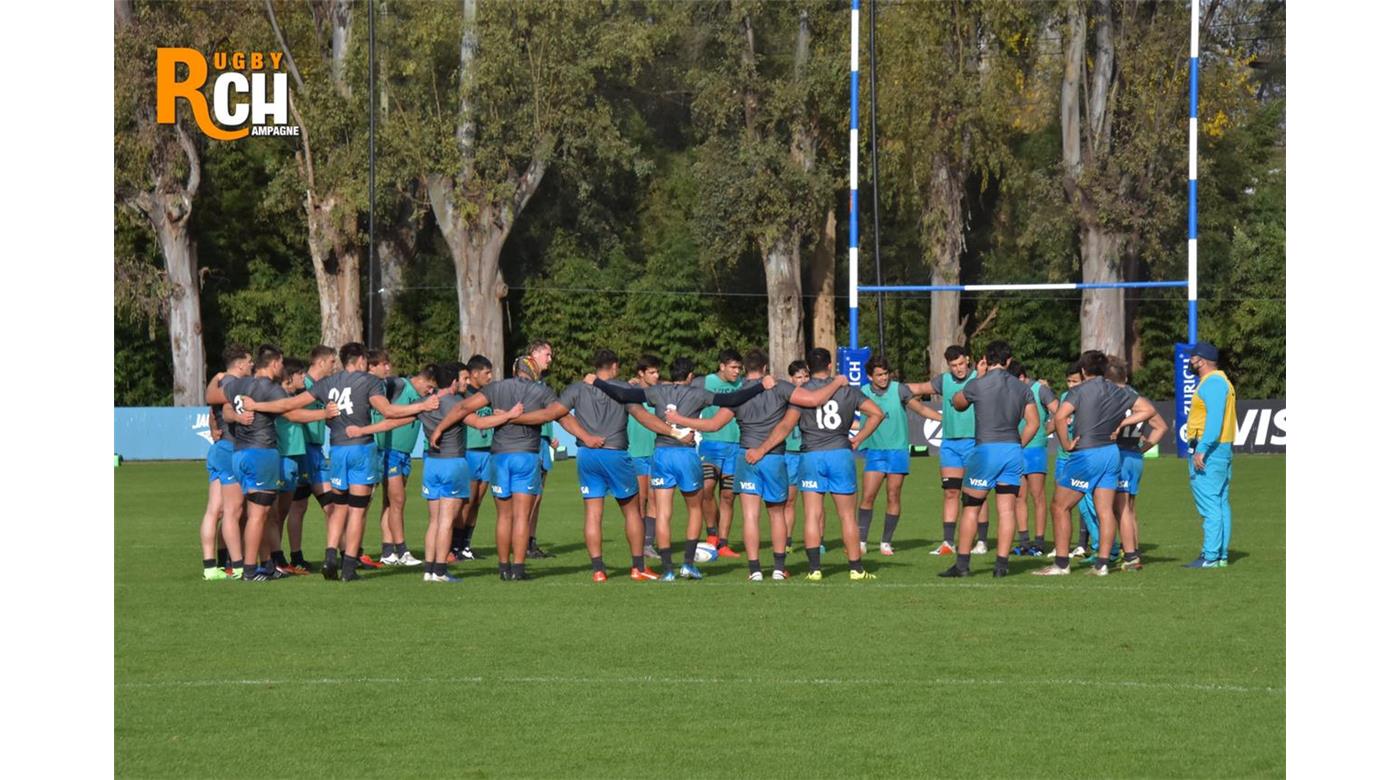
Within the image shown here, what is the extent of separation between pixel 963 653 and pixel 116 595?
23.8 feet

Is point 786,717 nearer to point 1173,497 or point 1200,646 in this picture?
point 1200,646

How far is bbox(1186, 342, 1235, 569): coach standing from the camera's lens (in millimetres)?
15898

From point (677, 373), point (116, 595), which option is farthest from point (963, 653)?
point (116, 595)

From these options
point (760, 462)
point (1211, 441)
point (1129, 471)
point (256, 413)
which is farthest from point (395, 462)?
point (1211, 441)

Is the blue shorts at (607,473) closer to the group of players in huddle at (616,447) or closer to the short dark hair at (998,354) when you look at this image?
the group of players in huddle at (616,447)

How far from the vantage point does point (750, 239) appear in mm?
46000

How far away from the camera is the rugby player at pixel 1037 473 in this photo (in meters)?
17.6

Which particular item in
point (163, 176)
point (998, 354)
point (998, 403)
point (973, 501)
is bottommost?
point (973, 501)

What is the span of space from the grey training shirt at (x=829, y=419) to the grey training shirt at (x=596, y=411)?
150 cm

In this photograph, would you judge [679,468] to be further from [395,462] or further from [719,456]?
[395,462]

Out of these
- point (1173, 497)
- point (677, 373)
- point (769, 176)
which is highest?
point (769, 176)

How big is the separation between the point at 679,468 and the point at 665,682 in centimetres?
489

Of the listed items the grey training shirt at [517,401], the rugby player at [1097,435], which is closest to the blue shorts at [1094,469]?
the rugby player at [1097,435]

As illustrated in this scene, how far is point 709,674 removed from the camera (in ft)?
36.0
